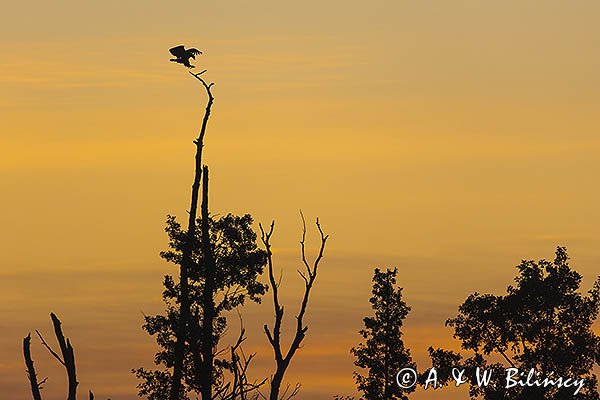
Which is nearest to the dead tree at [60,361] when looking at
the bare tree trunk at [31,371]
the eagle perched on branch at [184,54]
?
the bare tree trunk at [31,371]

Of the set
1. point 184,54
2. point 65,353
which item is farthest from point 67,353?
point 184,54

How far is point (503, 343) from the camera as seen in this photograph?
8669 cm

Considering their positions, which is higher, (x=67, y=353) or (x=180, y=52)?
(x=180, y=52)

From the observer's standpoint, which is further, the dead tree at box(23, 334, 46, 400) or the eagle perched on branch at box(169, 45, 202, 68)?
the eagle perched on branch at box(169, 45, 202, 68)

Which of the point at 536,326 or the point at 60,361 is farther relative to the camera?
the point at 536,326

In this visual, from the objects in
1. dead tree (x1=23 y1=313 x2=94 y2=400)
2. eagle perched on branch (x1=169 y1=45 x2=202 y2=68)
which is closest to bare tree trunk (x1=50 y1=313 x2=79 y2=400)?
dead tree (x1=23 y1=313 x2=94 y2=400)

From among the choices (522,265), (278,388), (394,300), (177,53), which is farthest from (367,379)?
(278,388)

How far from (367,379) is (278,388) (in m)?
47.3

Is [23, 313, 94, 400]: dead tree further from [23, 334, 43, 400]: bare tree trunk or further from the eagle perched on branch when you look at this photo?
the eagle perched on branch

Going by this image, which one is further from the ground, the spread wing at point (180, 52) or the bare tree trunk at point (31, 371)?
the spread wing at point (180, 52)

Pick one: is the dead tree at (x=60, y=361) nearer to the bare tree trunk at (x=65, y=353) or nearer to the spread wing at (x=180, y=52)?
the bare tree trunk at (x=65, y=353)

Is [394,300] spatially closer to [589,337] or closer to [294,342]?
[589,337]

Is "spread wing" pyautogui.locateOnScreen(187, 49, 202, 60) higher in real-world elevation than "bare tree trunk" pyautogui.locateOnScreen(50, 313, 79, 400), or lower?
higher

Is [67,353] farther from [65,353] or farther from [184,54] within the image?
[184,54]
